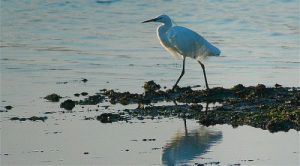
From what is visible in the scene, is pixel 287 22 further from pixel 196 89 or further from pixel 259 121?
pixel 259 121

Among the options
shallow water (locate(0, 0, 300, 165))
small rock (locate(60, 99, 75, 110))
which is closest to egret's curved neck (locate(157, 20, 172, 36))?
shallow water (locate(0, 0, 300, 165))

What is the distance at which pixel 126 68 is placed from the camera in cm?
1638

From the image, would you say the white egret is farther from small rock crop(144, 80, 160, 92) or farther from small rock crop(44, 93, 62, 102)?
small rock crop(44, 93, 62, 102)

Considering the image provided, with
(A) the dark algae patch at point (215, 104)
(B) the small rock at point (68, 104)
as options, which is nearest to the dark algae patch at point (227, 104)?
(A) the dark algae patch at point (215, 104)

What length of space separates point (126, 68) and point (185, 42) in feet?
6.92

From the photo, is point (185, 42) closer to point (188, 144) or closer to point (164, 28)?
point (164, 28)

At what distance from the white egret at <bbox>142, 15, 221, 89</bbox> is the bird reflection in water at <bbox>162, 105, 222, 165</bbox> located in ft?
11.1

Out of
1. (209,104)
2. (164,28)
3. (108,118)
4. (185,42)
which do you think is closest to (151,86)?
(185,42)

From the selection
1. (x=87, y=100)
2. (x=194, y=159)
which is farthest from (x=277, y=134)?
(x=87, y=100)

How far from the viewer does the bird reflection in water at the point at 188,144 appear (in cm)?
962

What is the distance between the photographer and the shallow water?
996 cm

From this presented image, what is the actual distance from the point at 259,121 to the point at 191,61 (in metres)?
6.43

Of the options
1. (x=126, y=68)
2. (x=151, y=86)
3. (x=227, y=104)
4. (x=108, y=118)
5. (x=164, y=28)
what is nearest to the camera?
(x=108, y=118)

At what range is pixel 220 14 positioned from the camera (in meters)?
28.0
